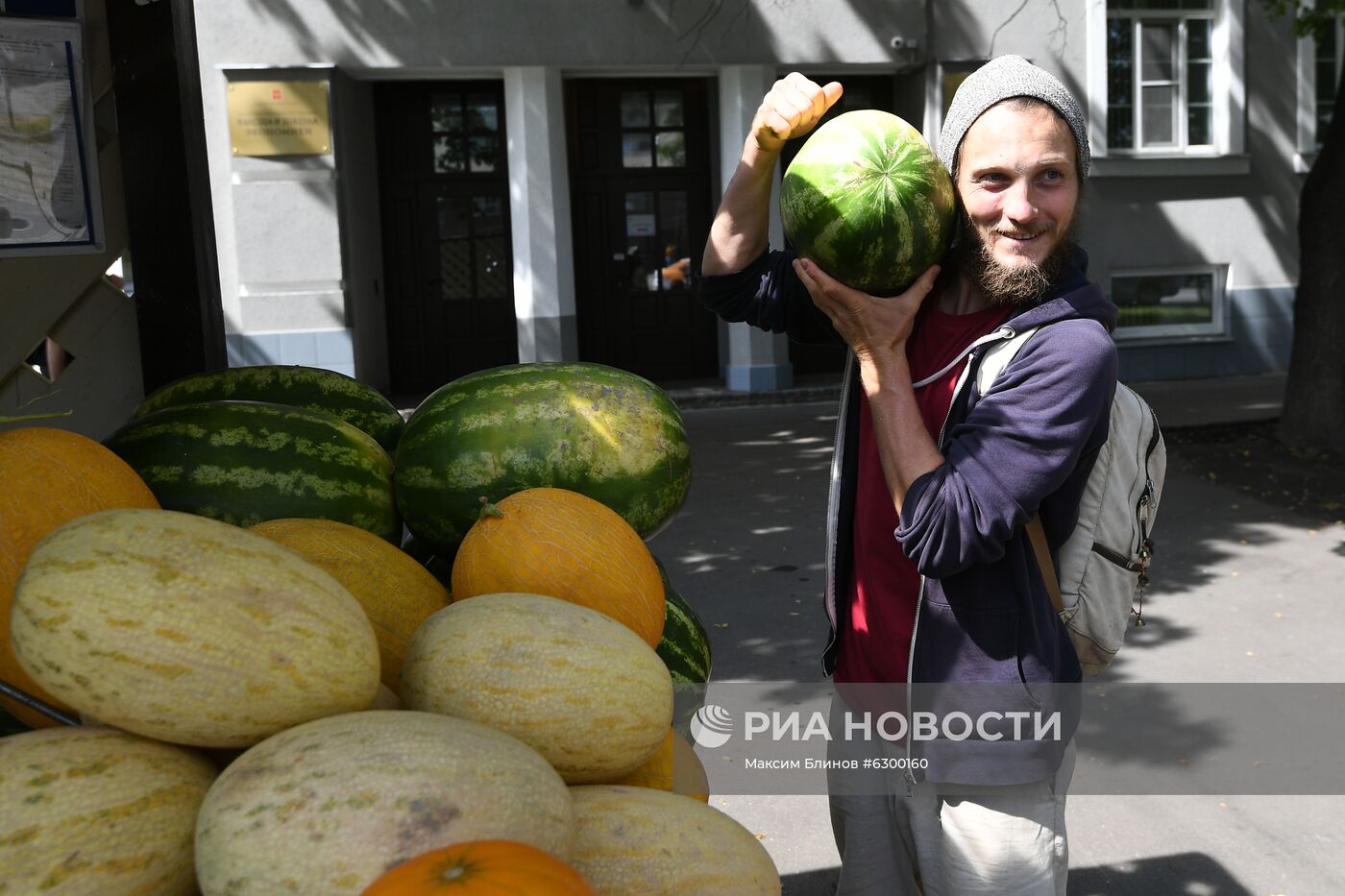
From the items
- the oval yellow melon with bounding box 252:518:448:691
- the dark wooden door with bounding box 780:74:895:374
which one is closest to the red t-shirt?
the oval yellow melon with bounding box 252:518:448:691

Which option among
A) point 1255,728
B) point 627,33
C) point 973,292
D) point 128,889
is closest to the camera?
point 128,889

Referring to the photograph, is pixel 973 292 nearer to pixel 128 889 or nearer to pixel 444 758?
pixel 444 758

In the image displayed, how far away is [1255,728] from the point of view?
4824 millimetres

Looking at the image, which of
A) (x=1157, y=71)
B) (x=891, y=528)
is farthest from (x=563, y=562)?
(x=1157, y=71)

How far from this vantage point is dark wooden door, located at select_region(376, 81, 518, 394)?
47.0 ft

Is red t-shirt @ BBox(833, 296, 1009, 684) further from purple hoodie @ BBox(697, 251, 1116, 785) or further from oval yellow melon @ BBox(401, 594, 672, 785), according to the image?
oval yellow melon @ BBox(401, 594, 672, 785)

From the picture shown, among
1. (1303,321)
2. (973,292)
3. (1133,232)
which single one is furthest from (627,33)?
(973,292)

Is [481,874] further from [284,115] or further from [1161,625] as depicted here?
[284,115]

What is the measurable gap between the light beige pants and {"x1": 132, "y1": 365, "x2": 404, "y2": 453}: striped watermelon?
1233 millimetres

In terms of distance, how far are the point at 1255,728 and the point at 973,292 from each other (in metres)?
3.55

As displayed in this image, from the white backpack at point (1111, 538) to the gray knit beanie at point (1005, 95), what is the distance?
503mm

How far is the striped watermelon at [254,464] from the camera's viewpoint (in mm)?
1941

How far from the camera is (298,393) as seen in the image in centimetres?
242

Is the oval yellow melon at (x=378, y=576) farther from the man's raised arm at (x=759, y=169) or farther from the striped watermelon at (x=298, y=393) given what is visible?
the man's raised arm at (x=759, y=169)
